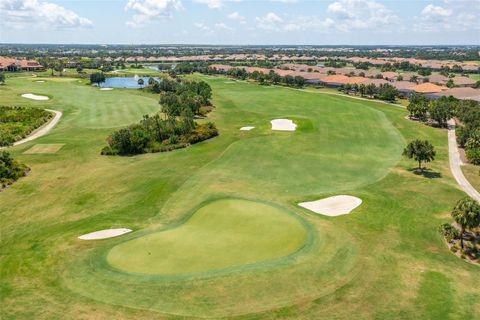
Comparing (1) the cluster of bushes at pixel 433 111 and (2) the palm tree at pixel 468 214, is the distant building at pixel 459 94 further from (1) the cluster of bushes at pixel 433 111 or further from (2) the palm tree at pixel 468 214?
(2) the palm tree at pixel 468 214

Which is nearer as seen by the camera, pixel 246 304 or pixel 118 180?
pixel 246 304

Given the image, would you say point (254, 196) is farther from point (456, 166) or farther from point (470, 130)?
point (470, 130)

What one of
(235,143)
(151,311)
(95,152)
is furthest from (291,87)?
(151,311)

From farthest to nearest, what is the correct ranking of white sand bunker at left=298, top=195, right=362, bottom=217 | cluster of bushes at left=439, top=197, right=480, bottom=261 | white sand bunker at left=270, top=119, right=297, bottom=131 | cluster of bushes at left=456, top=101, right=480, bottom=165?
1. white sand bunker at left=270, top=119, right=297, bottom=131
2. cluster of bushes at left=456, top=101, right=480, bottom=165
3. white sand bunker at left=298, top=195, right=362, bottom=217
4. cluster of bushes at left=439, top=197, right=480, bottom=261

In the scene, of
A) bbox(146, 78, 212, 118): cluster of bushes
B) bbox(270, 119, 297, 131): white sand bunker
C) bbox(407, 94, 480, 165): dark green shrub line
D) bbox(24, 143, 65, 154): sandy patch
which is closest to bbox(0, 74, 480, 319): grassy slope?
bbox(24, 143, 65, 154): sandy patch

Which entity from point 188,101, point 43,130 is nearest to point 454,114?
point 188,101

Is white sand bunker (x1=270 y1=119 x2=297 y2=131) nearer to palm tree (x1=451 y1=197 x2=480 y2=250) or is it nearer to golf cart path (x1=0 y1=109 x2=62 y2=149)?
golf cart path (x1=0 y1=109 x2=62 y2=149)

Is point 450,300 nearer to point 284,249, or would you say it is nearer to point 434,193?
point 284,249
